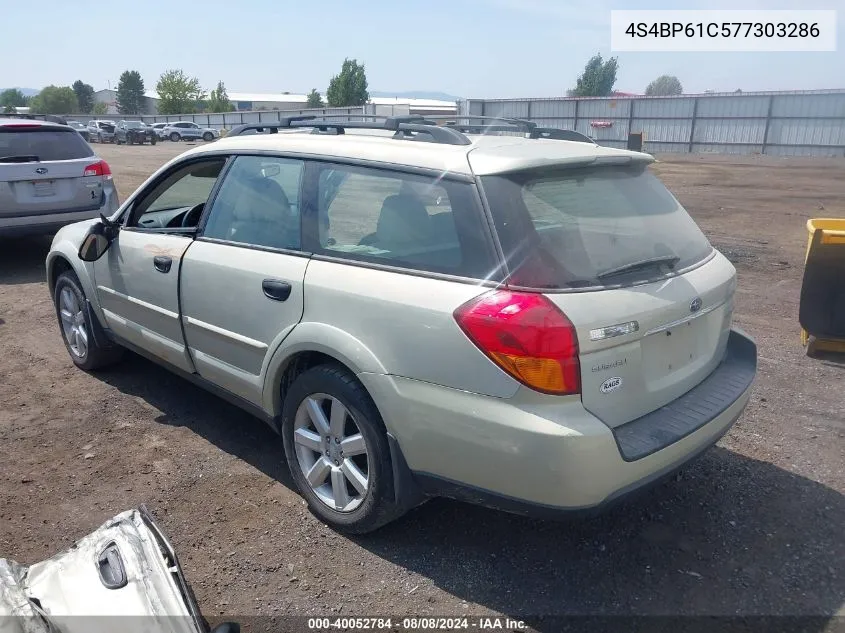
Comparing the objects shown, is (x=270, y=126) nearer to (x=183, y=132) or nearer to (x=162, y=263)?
(x=162, y=263)

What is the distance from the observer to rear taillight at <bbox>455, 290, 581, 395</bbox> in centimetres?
240

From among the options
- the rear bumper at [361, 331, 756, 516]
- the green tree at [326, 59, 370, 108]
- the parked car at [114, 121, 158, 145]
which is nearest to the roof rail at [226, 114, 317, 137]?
the rear bumper at [361, 331, 756, 516]

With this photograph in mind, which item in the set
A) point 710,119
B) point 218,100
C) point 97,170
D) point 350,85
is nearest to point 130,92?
point 218,100

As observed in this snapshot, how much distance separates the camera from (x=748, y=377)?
3221 millimetres

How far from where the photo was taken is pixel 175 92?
288 ft

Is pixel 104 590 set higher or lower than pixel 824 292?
higher

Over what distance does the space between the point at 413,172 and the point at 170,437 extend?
234cm

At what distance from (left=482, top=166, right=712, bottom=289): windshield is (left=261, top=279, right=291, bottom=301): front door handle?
3.53ft

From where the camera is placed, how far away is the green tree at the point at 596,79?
74188 mm

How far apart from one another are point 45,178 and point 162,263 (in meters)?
5.02

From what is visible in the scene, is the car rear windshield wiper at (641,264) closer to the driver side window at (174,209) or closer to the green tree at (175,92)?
the driver side window at (174,209)

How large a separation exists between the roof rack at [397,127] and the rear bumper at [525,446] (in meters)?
1.16

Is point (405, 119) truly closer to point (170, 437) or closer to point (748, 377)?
point (748, 377)

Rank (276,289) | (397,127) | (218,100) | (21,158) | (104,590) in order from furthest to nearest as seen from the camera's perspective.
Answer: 1. (218,100)
2. (21,158)
3. (397,127)
4. (276,289)
5. (104,590)
